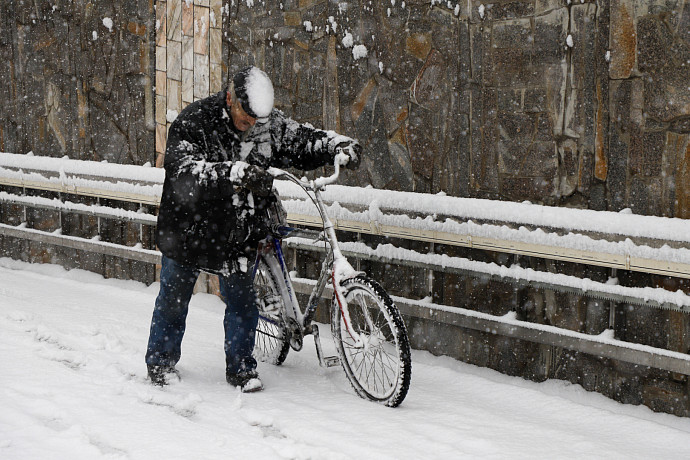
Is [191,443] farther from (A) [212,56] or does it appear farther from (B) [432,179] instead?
(A) [212,56]

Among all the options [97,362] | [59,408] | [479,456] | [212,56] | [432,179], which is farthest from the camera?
[212,56]

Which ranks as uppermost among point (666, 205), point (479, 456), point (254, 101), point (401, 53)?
point (401, 53)

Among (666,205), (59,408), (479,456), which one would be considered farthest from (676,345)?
(59,408)

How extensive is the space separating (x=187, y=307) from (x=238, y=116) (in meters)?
1.15

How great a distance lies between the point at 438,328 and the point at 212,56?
2.92 metres

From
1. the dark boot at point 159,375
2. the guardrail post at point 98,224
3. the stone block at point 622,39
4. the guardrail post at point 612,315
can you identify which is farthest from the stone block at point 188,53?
the guardrail post at point 612,315

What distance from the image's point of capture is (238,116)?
15.0 ft

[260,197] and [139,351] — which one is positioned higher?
[260,197]

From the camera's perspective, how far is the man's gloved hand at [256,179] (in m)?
4.22

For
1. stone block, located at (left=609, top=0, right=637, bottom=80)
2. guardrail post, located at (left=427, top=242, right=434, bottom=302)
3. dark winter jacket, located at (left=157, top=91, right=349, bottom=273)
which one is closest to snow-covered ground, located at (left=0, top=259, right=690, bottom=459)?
guardrail post, located at (left=427, top=242, right=434, bottom=302)

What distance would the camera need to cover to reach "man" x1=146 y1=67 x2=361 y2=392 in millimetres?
4398

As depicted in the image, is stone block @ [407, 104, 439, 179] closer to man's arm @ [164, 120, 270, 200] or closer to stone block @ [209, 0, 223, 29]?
man's arm @ [164, 120, 270, 200]

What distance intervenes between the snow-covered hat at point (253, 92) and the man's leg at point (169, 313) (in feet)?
3.37

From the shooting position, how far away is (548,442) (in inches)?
164
